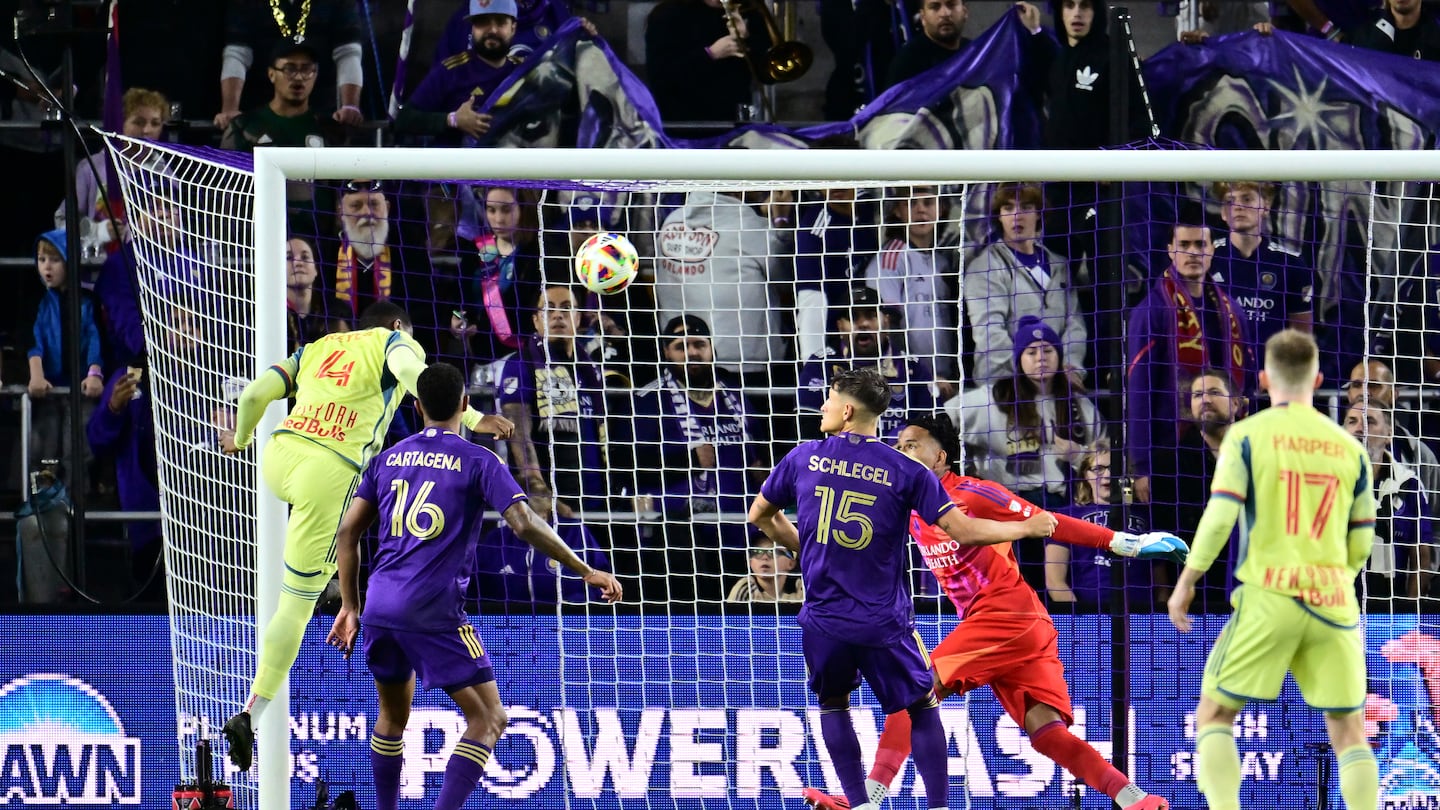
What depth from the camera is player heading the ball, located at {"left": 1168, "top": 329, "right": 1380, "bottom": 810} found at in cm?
572

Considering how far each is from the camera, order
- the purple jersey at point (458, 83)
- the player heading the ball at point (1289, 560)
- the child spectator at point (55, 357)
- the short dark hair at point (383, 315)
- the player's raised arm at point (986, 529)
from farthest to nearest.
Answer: the purple jersey at point (458, 83) < the child spectator at point (55, 357) < the short dark hair at point (383, 315) < the player's raised arm at point (986, 529) < the player heading the ball at point (1289, 560)

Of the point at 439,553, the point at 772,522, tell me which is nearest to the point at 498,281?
the point at 439,553

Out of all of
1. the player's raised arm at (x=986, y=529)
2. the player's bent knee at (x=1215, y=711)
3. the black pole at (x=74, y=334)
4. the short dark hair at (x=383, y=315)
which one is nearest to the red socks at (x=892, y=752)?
the player's raised arm at (x=986, y=529)

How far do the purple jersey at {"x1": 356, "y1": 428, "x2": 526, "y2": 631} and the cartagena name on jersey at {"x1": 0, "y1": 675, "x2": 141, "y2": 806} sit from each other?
2.48 m

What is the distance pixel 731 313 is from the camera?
9.47 metres

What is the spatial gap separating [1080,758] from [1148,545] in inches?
38.7

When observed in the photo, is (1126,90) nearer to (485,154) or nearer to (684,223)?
(684,223)

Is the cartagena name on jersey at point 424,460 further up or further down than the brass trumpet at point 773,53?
further down

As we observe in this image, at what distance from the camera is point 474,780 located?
22.3 ft

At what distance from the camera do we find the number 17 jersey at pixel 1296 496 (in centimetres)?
572

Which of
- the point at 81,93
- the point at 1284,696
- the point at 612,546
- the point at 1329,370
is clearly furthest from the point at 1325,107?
the point at 81,93

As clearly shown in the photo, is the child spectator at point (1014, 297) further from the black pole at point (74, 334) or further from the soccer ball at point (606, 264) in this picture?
the black pole at point (74, 334)

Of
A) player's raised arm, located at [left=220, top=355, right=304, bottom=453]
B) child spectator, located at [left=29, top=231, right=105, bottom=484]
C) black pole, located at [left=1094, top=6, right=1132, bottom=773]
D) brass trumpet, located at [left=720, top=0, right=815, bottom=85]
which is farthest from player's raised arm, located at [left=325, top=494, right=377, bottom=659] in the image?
brass trumpet, located at [left=720, top=0, right=815, bottom=85]

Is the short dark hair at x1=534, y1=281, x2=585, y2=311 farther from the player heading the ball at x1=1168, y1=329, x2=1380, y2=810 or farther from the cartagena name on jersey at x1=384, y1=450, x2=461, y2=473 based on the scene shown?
the player heading the ball at x1=1168, y1=329, x2=1380, y2=810
